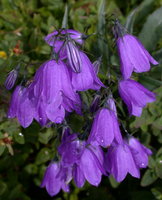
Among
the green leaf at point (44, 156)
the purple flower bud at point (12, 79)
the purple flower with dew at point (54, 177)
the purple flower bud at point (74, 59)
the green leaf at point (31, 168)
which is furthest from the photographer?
the green leaf at point (31, 168)

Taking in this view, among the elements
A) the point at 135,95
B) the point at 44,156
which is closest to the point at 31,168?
the point at 44,156

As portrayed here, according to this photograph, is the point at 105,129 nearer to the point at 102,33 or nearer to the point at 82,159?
the point at 82,159

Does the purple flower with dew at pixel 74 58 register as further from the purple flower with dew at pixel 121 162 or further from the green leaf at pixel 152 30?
the green leaf at pixel 152 30

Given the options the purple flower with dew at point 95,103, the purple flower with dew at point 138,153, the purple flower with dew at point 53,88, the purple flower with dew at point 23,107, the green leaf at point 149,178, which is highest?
the purple flower with dew at point 53,88

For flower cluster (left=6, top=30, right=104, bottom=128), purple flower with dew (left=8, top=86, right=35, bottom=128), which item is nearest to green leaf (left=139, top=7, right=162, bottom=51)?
flower cluster (left=6, top=30, right=104, bottom=128)

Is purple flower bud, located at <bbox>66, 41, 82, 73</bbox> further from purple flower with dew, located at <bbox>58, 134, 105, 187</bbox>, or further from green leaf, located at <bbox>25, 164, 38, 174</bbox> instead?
green leaf, located at <bbox>25, 164, 38, 174</bbox>

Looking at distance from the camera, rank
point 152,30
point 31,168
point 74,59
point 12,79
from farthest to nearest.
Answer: point 31,168 < point 152,30 < point 12,79 < point 74,59

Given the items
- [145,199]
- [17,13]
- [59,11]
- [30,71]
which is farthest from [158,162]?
[17,13]

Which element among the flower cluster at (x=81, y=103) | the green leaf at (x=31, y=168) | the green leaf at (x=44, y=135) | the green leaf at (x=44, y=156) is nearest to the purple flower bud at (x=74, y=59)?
the flower cluster at (x=81, y=103)
